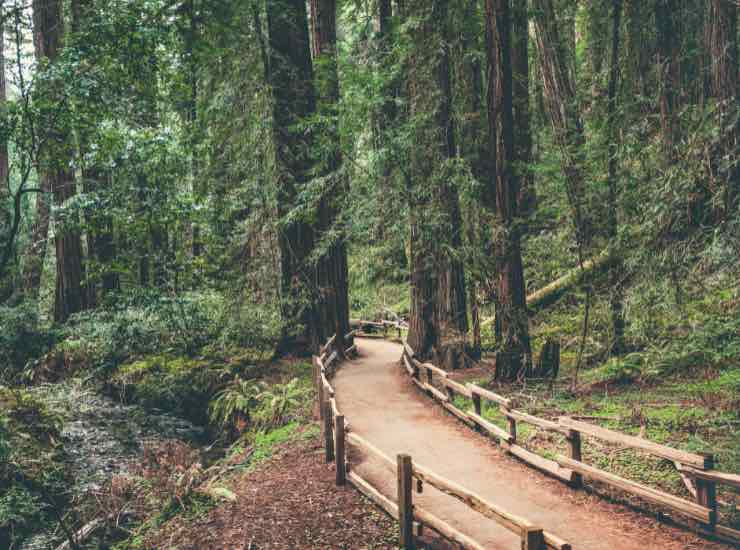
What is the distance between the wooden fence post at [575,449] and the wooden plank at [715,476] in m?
1.47

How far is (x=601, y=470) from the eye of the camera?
6547 mm

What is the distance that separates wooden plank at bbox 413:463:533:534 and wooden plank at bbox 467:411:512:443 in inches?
93.5

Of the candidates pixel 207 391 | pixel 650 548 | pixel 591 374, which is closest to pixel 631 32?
pixel 591 374

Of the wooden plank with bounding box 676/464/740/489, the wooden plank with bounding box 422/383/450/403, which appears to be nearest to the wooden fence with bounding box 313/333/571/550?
the wooden plank with bounding box 676/464/740/489

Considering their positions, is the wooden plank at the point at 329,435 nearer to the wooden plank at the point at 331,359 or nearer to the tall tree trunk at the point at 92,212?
Answer: the wooden plank at the point at 331,359

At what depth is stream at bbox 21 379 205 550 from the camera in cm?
1052

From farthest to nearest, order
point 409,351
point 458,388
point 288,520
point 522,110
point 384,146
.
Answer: point 522,110 → point 409,351 → point 384,146 → point 458,388 → point 288,520

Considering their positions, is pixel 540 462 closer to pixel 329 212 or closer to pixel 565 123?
pixel 565 123

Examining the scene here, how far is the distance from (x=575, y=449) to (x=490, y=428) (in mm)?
1817

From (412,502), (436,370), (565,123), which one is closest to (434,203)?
(565,123)

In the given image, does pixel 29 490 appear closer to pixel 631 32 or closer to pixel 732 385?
pixel 732 385

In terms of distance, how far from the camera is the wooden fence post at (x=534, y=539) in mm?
4633

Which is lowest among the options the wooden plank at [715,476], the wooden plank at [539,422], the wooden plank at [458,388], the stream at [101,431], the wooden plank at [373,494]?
the stream at [101,431]

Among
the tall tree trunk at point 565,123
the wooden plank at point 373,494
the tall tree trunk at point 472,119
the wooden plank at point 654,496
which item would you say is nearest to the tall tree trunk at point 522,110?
the tall tree trunk at point 472,119
